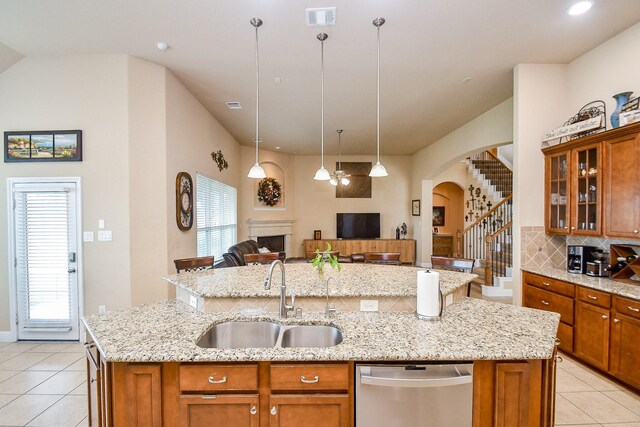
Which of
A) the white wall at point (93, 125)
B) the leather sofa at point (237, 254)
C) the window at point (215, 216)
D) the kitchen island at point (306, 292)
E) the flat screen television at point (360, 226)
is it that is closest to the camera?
the kitchen island at point (306, 292)

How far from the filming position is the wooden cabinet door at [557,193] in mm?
3355

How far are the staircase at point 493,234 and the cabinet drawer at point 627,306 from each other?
2783 millimetres

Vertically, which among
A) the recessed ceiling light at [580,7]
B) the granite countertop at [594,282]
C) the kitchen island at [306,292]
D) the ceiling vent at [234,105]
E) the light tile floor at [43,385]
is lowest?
the light tile floor at [43,385]

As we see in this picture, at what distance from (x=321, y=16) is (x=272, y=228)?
5748mm

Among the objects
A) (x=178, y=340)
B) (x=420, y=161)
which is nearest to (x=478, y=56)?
(x=178, y=340)

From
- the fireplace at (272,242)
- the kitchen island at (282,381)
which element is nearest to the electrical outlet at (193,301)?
the kitchen island at (282,381)

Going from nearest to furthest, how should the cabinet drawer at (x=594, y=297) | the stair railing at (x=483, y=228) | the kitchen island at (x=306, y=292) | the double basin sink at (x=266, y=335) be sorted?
the double basin sink at (x=266, y=335) → the kitchen island at (x=306, y=292) → the cabinet drawer at (x=594, y=297) → the stair railing at (x=483, y=228)

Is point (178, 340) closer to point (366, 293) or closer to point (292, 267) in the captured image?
point (366, 293)

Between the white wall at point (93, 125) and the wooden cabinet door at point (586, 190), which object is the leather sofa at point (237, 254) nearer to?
the white wall at point (93, 125)

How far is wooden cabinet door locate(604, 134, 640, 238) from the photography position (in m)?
2.70

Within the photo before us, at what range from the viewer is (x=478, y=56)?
11.2 ft

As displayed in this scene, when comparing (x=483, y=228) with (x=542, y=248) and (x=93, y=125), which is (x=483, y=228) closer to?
(x=542, y=248)

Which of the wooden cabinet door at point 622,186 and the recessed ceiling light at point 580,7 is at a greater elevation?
the recessed ceiling light at point 580,7

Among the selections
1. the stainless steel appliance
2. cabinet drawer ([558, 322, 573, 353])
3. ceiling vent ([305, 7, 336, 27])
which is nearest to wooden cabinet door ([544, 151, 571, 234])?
the stainless steel appliance
